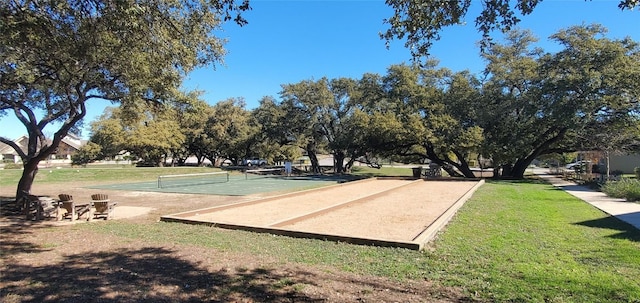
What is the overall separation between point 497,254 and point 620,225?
15.3ft

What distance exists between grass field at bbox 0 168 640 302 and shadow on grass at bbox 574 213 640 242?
17mm

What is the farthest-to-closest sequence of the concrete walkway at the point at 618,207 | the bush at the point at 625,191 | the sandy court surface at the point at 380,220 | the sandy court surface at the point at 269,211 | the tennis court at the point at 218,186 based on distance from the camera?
the tennis court at the point at 218,186
the bush at the point at 625,191
the sandy court surface at the point at 269,211
the concrete walkway at the point at 618,207
the sandy court surface at the point at 380,220

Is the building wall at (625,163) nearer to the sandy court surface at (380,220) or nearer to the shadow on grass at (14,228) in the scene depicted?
the sandy court surface at (380,220)

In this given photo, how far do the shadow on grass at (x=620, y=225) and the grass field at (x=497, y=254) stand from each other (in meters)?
0.02

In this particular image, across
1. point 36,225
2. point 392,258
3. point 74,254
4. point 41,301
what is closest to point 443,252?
point 392,258

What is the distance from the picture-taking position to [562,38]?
2536cm

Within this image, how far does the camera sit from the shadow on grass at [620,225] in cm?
738

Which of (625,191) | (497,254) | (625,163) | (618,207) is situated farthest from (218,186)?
(625,163)

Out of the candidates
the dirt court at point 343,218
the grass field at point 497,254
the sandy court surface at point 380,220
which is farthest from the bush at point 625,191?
the sandy court surface at point 380,220

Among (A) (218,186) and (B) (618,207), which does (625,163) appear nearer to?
(B) (618,207)

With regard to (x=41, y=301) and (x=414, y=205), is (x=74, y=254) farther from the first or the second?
(x=414, y=205)

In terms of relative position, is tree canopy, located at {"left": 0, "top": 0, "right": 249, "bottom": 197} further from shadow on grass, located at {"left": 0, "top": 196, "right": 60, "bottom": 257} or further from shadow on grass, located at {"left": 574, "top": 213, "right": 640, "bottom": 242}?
shadow on grass, located at {"left": 574, "top": 213, "right": 640, "bottom": 242}

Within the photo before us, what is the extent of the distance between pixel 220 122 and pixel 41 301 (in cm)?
4215

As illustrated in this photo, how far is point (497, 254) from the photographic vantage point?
597 centimetres
